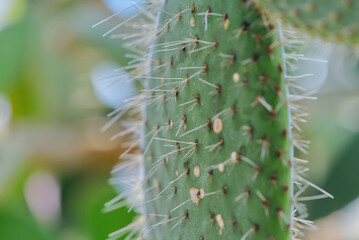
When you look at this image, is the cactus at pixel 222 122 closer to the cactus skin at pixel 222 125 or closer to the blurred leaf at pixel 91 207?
the cactus skin at pixel 222 125

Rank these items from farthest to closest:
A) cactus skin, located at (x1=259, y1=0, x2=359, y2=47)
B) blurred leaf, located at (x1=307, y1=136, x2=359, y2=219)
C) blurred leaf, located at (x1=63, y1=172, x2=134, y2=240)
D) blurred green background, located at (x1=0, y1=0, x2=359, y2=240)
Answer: blurred green background, located at (x1=0, y1=0, x2=359, y2=240)
blurred leaf, located at (x1=63, y1=172, x2=134, y2=240)
blurred leaf, located at (x1=307, y1=136, x2=359, y2=219)
cactus skin, located at (x1=259, y1=0, x2=359, y2=47)

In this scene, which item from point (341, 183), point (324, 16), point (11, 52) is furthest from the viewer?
point (11, 52)

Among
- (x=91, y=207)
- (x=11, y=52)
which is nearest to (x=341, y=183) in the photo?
(x=91, y=207)

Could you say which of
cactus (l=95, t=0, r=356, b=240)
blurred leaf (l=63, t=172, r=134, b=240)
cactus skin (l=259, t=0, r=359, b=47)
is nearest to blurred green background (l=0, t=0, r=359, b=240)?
blurred leaf (l=63, t=172, r=134, b=240)

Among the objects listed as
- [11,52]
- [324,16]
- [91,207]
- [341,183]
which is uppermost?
[324,16]

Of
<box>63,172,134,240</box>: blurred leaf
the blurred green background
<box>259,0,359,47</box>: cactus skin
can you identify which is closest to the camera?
<box>259,0,359,47</box>: cactus skin

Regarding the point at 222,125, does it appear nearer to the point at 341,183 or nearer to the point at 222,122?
the point at 222,122

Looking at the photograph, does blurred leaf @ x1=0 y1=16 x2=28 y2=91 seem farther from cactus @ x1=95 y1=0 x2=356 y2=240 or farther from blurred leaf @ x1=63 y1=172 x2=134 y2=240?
cactus @ x1=95 y1=0 x2=356 y2=240
